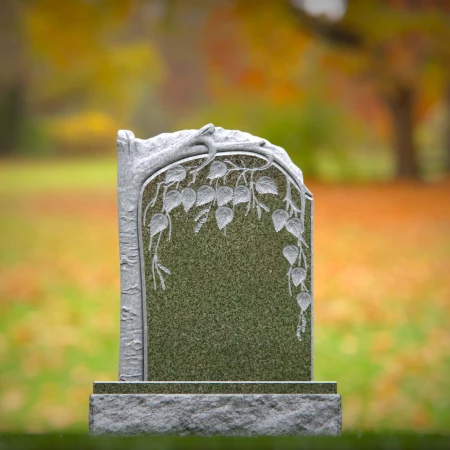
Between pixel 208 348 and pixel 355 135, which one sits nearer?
pixel 208 348

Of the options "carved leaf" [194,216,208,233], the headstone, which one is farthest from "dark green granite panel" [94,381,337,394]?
"carved leaf" [194,216,208,233]

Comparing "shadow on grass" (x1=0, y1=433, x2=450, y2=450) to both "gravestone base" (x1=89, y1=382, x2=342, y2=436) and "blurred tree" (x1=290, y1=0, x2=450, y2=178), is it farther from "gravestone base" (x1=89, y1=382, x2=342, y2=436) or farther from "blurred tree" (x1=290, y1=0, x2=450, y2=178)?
"blurred tree" (x1=290, y1=0, x2=450, y2=178)

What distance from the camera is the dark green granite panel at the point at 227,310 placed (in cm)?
504

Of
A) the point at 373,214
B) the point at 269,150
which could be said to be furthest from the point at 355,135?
the point at 269,150

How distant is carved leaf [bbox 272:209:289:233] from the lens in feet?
16.5

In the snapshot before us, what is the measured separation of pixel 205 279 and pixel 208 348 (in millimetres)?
425

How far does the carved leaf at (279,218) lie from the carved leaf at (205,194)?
40 cm

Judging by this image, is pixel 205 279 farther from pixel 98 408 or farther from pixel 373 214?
pixel 373 214

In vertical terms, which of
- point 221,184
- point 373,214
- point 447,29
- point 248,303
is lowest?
point 248,303

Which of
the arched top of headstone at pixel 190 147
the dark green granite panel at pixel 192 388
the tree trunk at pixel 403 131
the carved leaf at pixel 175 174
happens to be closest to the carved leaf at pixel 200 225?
the carved leaf at pixel 175 174

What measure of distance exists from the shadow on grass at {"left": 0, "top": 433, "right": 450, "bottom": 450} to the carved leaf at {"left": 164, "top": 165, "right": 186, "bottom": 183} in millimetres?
1541

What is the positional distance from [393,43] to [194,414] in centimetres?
1164

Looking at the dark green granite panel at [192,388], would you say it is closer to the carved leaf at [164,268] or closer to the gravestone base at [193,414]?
the gravestone base at [193,414]

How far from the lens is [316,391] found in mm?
4898
